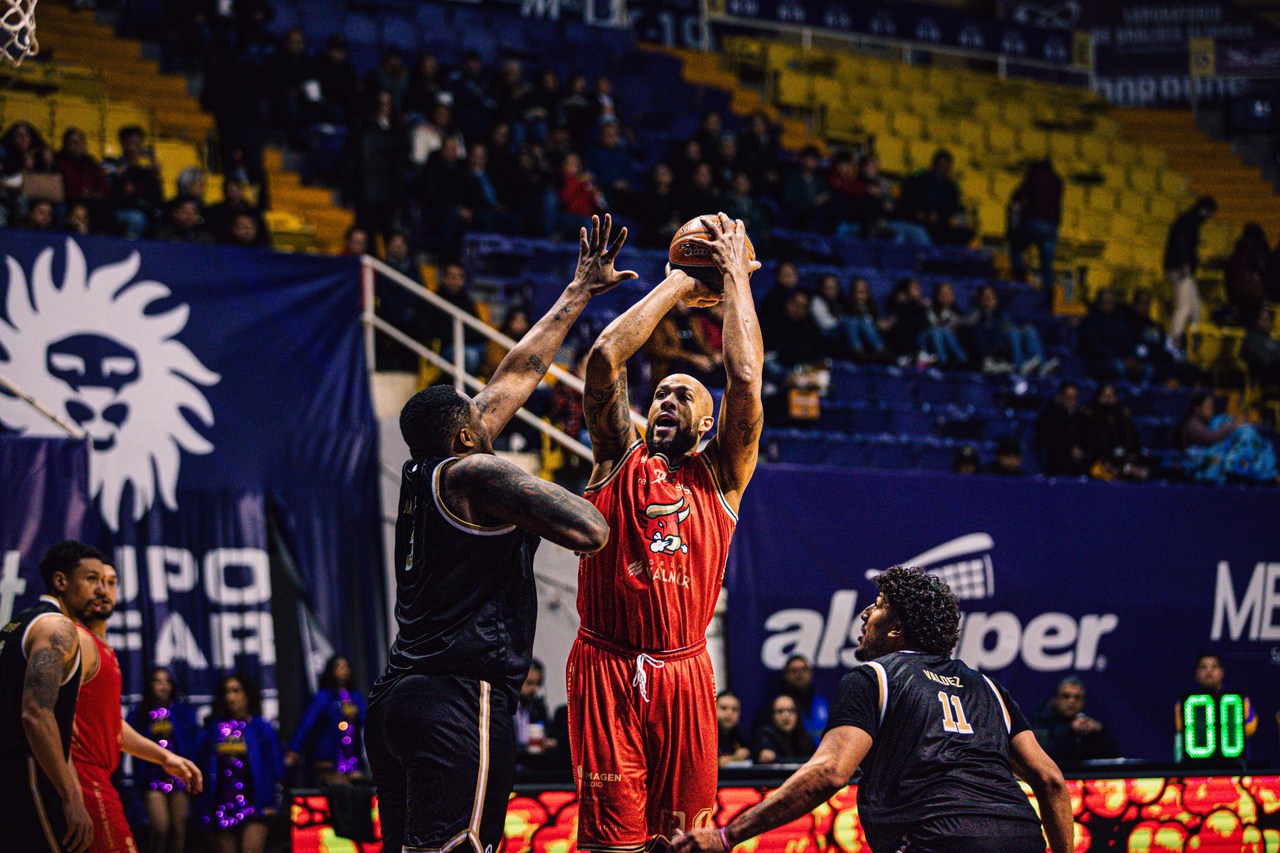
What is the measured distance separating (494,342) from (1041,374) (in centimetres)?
648

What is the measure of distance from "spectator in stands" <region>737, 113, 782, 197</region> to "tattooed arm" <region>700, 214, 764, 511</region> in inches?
434

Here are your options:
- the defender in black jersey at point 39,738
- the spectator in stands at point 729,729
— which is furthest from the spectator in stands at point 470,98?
the defender in black jersey at point 39,738

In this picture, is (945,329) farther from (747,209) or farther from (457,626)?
(457,626)

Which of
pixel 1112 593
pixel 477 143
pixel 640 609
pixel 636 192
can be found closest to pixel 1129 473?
pixel 1112 593

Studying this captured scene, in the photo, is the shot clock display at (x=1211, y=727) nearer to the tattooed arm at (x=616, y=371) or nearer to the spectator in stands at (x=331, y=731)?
the tattooed arm at (x=616, y=371)

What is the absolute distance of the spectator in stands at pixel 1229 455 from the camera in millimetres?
14367

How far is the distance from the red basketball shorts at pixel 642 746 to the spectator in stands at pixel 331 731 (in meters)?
5.17

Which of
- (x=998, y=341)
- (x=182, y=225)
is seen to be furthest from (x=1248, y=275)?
(x=182, y=225)

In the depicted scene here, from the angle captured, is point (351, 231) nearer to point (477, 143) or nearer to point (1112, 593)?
point (477, 143)

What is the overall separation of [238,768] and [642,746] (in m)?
5.16

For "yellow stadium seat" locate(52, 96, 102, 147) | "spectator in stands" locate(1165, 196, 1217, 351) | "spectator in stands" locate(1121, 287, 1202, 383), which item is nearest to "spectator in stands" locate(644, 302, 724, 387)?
"yellow stadium seat" locate(52, 96, 102, 147)

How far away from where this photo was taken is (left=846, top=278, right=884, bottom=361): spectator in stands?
48.9ft

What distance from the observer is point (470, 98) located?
15.7 metres

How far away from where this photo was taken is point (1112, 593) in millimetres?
12680
